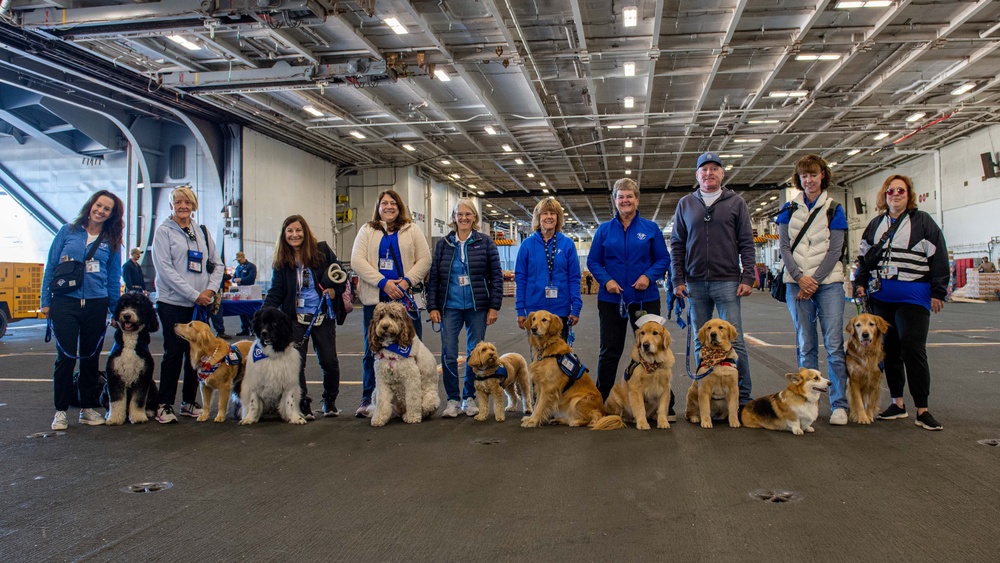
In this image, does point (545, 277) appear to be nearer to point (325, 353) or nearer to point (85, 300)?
point (325, 353)

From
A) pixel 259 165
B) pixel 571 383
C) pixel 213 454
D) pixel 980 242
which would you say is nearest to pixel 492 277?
pixel 571 383

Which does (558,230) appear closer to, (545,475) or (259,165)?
(545,475)

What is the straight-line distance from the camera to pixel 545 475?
10.00ft

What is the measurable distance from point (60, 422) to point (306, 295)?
1859mm

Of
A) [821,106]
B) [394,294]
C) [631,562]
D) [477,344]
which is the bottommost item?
[631,562]

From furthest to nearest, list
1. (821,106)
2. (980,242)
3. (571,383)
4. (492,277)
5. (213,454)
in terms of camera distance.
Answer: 1. (980,242)
2. (821,106)
3. (492,277)
4. (571,383)
5. (213,454)

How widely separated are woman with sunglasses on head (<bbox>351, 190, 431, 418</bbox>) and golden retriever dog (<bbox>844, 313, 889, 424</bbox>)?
9.87 feet

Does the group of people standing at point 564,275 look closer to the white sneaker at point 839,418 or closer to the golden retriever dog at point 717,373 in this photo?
the white sneaker at point 839,418

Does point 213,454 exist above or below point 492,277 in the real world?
below

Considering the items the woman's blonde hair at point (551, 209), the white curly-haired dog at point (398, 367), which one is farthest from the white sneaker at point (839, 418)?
the white curly-haired dog at point (398, 367)

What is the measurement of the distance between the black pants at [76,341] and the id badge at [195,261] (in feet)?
2.13

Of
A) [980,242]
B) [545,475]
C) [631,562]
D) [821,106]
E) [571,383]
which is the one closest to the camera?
[631,562]

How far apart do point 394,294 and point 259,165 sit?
46.6 feet

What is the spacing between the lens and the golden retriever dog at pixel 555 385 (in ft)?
13.3
